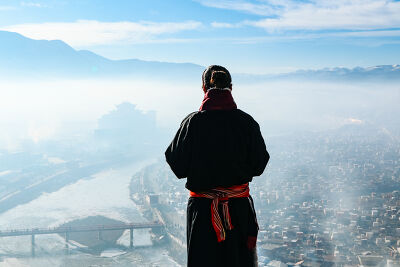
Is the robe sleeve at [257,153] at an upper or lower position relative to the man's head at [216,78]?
lower

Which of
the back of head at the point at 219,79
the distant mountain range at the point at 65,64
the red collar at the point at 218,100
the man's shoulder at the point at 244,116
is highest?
the distant mountain range at the point at 65,64

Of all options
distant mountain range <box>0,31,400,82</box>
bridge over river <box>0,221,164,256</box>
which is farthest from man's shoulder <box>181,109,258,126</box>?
distant mountain range <box>0,31,400,82</box>

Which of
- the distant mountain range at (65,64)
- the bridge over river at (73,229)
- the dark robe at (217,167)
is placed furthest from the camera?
the distant mountain range at (65,64)

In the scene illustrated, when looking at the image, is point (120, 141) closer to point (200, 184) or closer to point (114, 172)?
point (114, 172)

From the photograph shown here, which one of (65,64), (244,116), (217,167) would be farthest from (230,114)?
(65,64)

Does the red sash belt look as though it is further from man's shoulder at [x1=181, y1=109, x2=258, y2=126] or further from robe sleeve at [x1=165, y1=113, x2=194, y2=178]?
man's shoulder at [x1=181, y1=109, x2=258, y2=126]

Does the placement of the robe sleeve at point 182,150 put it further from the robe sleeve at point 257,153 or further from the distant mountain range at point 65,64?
the distant mountain range at point 65,64

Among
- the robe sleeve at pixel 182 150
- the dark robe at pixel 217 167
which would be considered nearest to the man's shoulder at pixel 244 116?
the dark robe at pixel 217 167

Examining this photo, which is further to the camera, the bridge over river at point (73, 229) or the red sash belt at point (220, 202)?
the bridge over river at point (73, 229)
